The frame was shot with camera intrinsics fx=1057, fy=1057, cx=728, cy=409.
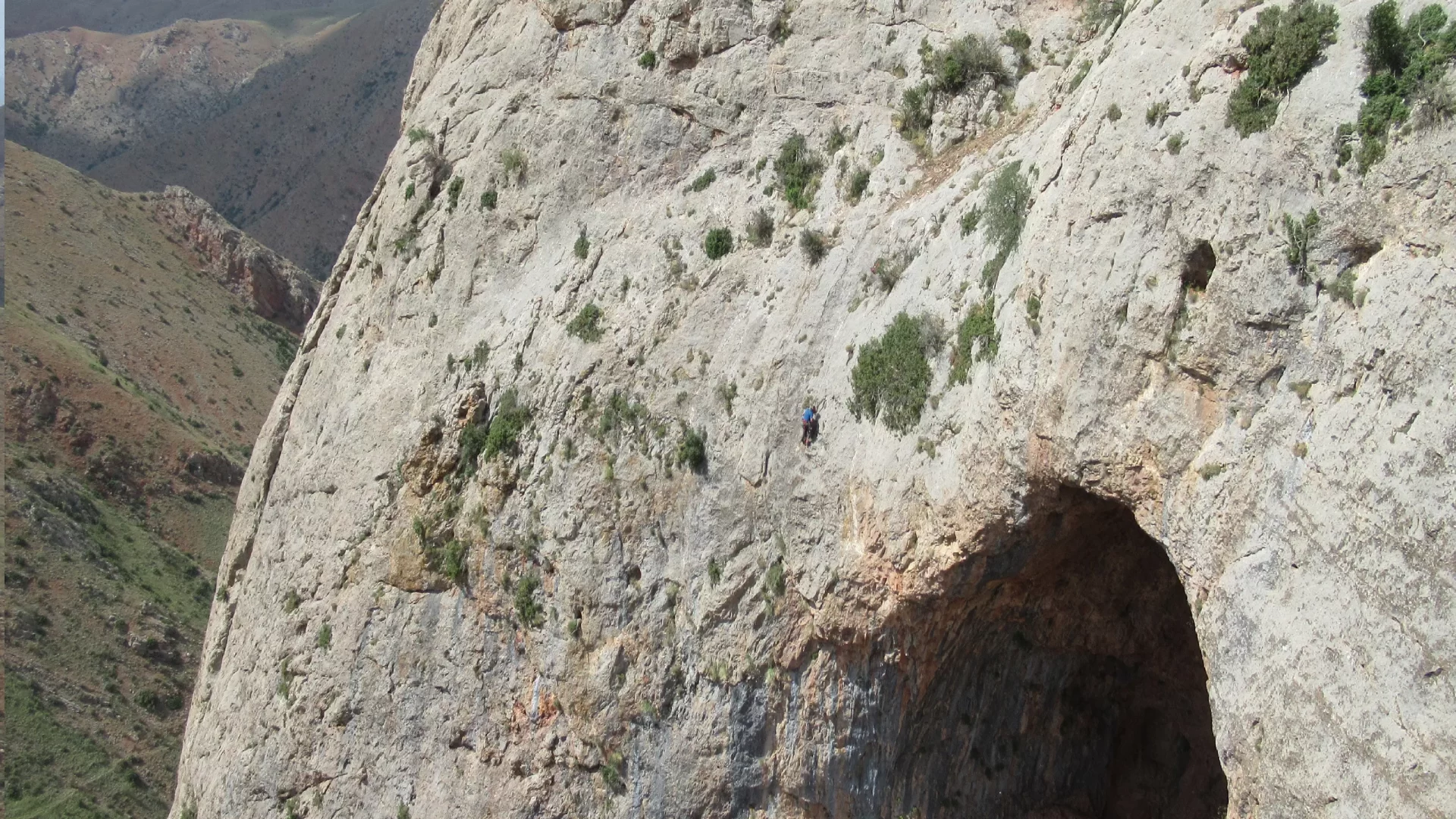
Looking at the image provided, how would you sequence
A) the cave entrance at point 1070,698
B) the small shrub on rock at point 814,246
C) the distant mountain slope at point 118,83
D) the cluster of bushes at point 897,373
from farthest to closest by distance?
the distant mountain slope at point 118,83 → the small shrub on rock at point 814,246 → the cave entrance at point 1070,698 → the cluster of bushes at point 897,373

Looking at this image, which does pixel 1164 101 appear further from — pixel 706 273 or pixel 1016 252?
pixel 706 273

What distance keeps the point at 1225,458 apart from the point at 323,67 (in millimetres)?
123102

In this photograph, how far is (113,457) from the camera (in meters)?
48.1

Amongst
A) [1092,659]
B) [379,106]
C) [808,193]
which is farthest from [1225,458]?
[379,106]

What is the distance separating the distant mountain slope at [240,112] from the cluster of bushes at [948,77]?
86.7m

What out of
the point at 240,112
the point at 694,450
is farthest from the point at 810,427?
the point at 240,112

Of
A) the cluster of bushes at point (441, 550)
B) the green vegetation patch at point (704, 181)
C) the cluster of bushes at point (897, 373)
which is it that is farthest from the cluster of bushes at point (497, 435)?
the cluster of bushes at point (897, 373)

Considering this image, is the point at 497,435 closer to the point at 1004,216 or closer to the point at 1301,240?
the point at 1004,216

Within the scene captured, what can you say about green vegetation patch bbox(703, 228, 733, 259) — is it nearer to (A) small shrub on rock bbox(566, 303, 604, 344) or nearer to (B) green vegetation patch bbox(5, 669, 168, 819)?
(A) small shrub on rock bbox(566, 303, 604, 344)

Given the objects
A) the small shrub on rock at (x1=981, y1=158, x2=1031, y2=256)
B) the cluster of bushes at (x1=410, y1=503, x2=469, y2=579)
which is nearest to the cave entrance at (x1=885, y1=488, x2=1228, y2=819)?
the small shrub on rock at (x1=981, y1=158, x2=1031, y2=256)

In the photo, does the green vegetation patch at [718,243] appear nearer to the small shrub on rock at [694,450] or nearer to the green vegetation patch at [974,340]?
the small shrub on rock at [694,450]

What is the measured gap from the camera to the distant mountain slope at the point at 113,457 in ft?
120

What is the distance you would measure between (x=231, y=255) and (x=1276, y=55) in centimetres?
7494

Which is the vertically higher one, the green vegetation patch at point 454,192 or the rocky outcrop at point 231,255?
the green vegetation patch at point 454,192
